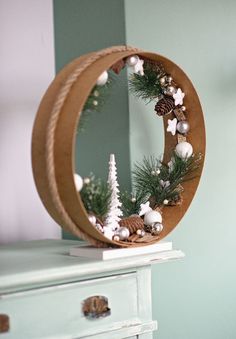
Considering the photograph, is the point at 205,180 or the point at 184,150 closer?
the point at 184,150

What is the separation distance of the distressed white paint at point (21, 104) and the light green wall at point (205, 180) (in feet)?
0.95

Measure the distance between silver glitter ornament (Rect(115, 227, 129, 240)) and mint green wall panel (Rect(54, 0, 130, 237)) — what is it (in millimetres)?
332

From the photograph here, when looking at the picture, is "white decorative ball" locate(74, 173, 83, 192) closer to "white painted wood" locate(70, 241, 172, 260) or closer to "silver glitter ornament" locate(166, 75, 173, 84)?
"white painted wood" locate(70, 241, 172, 260)

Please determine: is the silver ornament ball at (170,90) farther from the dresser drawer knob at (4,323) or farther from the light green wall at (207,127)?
the dresser drawer knob at (4,323)

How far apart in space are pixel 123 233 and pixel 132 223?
0.05 meters

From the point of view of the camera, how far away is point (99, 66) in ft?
4.22

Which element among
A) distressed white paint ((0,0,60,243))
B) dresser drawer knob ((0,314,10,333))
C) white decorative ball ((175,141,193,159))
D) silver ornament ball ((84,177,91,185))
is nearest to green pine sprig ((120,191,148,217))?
white decorative ball ((175,141,193,159))

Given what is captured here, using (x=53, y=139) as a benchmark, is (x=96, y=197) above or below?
below

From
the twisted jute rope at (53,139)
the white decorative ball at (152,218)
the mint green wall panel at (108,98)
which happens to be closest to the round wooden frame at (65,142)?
the twisted jute rope at (53,139)

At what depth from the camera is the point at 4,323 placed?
1139 mm

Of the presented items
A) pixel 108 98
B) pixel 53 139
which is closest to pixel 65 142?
pixel 53 139

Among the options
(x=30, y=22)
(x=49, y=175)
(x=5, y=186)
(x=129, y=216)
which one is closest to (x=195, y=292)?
(x=129, y=216)

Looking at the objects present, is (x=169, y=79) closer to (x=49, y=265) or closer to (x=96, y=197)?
(x=96, y=197)

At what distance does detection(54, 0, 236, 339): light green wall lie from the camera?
176cm
